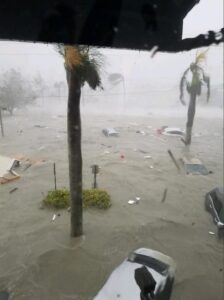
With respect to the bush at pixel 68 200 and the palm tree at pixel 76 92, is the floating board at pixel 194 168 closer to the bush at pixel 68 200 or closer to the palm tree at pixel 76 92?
the bush at pixel 68 200

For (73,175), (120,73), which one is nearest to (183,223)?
(73,175)

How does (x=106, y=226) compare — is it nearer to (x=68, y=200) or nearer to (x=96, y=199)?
(x=96, y=199)

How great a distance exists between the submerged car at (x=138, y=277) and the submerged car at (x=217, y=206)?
350cm

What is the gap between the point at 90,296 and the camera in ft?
20.3

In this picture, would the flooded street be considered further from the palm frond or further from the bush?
the palm frond

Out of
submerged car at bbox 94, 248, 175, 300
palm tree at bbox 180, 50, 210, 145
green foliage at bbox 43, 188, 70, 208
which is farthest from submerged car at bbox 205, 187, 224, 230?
palm tree at bbox 180, 50, 210, 145

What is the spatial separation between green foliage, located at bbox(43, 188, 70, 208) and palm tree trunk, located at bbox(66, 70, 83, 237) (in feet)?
6.17

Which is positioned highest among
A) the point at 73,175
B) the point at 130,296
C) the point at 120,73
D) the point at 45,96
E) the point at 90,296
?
the point at 120,73

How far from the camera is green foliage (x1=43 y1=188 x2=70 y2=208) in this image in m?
10.0

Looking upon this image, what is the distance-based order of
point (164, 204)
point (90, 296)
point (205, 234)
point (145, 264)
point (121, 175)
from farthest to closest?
point (121, 175)
point (164, 204)
point (205, 234)
point (90, 296)
point (145, 264)

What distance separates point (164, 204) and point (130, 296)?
6.37 metres

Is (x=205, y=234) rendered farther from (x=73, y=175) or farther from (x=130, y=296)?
(x=130, y=296)

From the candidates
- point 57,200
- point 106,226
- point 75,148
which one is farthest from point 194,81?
point 75,148

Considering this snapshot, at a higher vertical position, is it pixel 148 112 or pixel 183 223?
pixel 148 112
